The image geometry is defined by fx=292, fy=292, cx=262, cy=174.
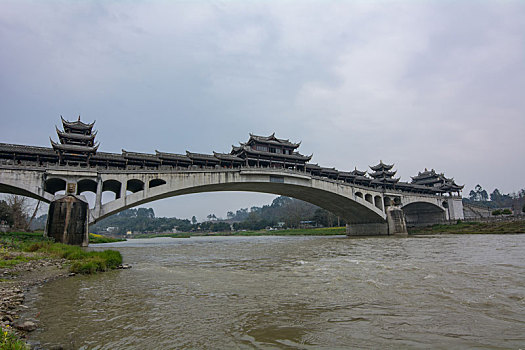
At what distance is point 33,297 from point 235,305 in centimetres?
516

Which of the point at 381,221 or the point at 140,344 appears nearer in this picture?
the point at 140,344

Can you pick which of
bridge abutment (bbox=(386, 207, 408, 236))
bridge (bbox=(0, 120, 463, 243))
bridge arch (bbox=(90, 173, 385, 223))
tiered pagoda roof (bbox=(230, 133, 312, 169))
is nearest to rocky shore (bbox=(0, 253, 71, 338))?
bridge (bbox=(0, 120, 463, 243))

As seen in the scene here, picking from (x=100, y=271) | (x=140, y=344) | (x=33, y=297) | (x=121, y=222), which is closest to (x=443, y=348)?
(x=140, y=344)

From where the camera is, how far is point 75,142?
3020cm

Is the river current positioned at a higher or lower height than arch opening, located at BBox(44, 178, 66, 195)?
lower

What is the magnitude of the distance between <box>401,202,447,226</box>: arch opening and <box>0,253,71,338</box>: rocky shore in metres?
54.4

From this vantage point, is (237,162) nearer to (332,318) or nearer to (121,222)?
(332,318)

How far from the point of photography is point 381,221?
47.3 m

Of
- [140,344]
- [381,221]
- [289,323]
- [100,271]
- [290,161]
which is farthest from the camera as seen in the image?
[381,221]

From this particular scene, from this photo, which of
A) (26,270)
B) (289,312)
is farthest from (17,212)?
(289,312)

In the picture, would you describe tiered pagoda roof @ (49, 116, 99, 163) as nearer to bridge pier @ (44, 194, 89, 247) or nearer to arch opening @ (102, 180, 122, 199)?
arch opening @ (102, 180, 122, 199)

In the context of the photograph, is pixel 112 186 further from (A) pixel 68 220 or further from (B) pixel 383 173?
(B) pixel 383 173

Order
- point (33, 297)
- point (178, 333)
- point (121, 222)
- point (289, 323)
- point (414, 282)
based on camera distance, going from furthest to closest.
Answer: point (121, 222)
point (414, 282)
point (33, 297)
point (289, 323)
point (178, 333)

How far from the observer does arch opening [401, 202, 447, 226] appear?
180 feet
